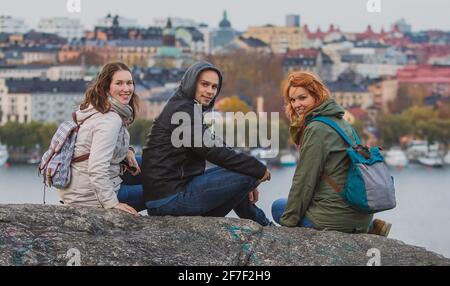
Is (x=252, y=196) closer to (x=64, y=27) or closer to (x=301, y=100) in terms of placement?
(x=301, y=100)

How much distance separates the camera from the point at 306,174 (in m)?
2.59

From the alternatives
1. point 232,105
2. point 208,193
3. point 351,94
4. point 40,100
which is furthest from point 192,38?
point 208,193

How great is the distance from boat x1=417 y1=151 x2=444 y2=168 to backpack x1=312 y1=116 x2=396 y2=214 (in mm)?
31491

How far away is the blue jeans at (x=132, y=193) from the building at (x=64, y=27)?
5309cm

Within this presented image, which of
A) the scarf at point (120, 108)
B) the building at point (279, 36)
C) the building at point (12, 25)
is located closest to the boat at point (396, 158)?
the building at point (279, 36)

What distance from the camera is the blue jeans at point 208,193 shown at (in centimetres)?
270

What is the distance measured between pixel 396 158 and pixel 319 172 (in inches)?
1185

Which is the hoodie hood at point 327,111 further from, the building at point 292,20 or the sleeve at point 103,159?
the building at point 292,20

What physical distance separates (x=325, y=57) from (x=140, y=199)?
161 feet

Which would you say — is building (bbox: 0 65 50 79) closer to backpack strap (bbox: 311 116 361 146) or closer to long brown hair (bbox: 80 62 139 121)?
long brown hair (bbox: 80 62 139 121)

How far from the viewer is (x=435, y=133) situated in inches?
1441

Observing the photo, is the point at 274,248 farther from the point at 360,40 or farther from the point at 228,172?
the point at 360,40

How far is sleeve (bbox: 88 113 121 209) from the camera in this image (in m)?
2.63

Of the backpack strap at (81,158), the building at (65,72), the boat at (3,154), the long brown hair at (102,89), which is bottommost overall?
the boat at (3,154)
